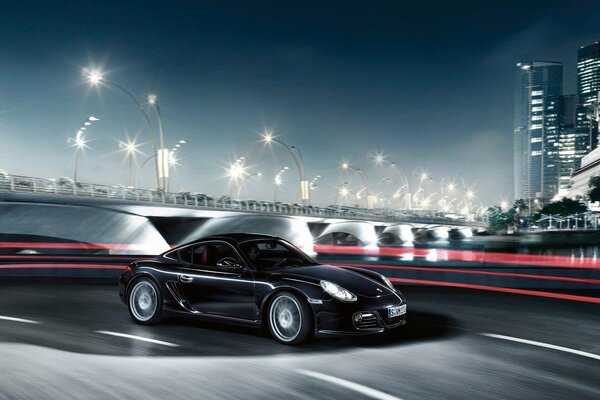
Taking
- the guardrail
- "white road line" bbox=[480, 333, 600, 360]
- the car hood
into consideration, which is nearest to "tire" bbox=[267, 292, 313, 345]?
the car hood

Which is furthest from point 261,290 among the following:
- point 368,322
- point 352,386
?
point 352,386

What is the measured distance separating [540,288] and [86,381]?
11.3 meters

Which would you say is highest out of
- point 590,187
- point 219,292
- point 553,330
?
point 590,187

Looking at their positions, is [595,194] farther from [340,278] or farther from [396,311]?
[340,278]

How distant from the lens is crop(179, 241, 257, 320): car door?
8.20 meters

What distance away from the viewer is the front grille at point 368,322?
757cm

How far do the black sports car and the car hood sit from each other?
0.04 feet

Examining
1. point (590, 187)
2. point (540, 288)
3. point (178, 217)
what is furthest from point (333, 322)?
point (590, 187)

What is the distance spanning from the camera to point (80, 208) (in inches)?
1921

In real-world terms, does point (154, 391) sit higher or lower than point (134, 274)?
lower

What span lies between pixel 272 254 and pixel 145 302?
2.01 metres

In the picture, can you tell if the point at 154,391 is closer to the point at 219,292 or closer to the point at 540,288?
the point at 219,292

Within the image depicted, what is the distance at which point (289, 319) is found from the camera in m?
7.87

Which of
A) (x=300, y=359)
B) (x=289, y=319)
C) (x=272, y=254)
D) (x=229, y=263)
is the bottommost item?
(x=300, y=359)
